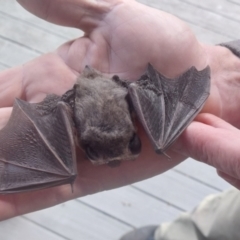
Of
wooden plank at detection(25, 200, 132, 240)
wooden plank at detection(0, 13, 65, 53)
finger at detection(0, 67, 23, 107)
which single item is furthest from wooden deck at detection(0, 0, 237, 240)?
wooden plank at detection(0, 13, 65, 53)

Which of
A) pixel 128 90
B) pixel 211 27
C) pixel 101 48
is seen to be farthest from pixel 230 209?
pixel 211 27

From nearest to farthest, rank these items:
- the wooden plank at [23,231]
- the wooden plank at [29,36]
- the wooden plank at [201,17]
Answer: the wooden plank at [23,231], the wooden plank at [29,36], the wooden plank at [201,17]

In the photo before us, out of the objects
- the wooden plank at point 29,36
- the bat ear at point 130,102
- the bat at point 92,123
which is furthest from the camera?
the wooden plank at point 29,36

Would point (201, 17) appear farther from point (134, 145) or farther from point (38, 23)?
point (134, 145)

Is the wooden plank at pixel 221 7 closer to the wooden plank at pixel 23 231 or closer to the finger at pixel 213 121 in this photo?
the finger at pixel 213 121

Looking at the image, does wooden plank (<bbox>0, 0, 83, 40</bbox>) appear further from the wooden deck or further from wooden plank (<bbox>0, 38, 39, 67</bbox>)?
the wooden deck

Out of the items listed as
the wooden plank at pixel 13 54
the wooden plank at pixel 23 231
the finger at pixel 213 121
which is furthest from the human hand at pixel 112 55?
the wooden plank at pixel 13 54

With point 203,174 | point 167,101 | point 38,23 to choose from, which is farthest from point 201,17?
point 167,101
